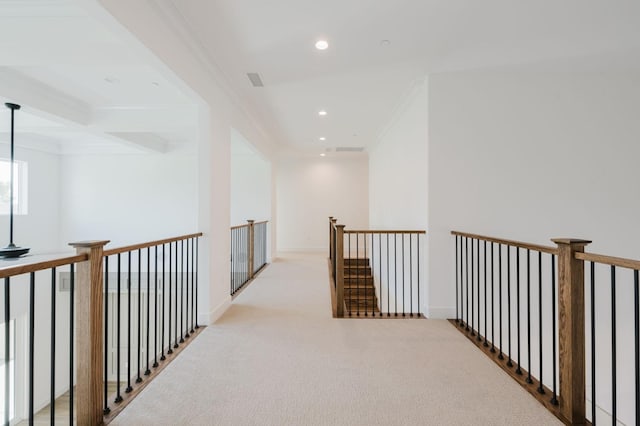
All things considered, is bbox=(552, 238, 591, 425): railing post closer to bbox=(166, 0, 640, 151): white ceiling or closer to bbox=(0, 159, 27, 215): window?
bbox=(166, 0, 640, 151): white ceiling

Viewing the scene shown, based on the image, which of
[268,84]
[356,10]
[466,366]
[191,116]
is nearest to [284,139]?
[191,116]

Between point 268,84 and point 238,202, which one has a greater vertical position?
point 268,84

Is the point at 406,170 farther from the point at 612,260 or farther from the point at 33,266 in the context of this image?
the point at 33,266

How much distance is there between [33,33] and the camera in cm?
246

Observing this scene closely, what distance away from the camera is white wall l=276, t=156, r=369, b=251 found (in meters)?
9.42

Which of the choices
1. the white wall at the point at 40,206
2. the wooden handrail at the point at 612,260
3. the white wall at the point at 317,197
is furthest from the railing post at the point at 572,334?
the white wall at the point at 40,206

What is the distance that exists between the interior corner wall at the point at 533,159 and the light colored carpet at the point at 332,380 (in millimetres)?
1068

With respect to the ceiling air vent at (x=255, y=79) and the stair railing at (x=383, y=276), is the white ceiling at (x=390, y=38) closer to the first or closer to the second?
the ceiling air vent at (x=255, y=79)

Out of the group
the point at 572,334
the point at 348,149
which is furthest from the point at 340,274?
the point at 348,149

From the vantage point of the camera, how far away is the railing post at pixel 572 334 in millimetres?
1811

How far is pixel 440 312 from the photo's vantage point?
12.0 feet

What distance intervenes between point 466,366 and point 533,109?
2.96 meters

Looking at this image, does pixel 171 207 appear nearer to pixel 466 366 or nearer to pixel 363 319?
pixel 363 319

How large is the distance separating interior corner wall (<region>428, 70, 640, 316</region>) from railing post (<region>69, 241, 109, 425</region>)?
3.19m
